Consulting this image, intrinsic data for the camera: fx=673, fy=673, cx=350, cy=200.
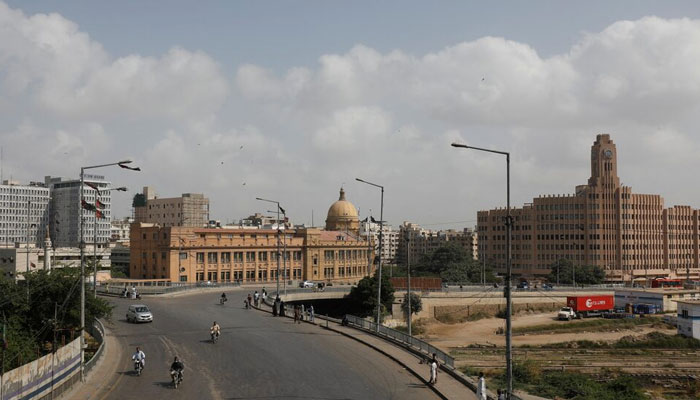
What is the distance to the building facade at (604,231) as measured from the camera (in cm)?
15888

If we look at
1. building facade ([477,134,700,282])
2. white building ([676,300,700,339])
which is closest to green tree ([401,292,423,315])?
white building ([676,300,700,339])

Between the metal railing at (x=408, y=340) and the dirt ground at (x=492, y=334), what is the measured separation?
2442 cm

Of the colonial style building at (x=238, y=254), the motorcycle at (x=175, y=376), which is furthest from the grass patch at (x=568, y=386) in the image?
the colonial style building at (x=238, y=254)

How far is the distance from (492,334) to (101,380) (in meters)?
63.0

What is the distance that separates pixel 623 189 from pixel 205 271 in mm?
107074

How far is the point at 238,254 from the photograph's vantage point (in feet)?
358

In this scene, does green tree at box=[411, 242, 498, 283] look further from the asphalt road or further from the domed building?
the asphalt road

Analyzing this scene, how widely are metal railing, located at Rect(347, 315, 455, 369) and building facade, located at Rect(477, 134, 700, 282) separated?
112333mm

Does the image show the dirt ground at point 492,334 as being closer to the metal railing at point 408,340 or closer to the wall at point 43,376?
the metal railing at point 408,340

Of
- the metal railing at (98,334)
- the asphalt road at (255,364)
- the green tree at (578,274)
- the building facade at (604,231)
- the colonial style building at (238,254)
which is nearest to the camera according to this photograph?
the asphalt road at (255,364)

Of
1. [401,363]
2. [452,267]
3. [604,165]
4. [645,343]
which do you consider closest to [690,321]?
[645,343]

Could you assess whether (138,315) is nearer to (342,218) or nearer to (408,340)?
(408,340)

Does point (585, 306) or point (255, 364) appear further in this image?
point (585, 306)

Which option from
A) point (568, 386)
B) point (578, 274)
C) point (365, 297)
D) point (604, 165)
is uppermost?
point (604, 165)
